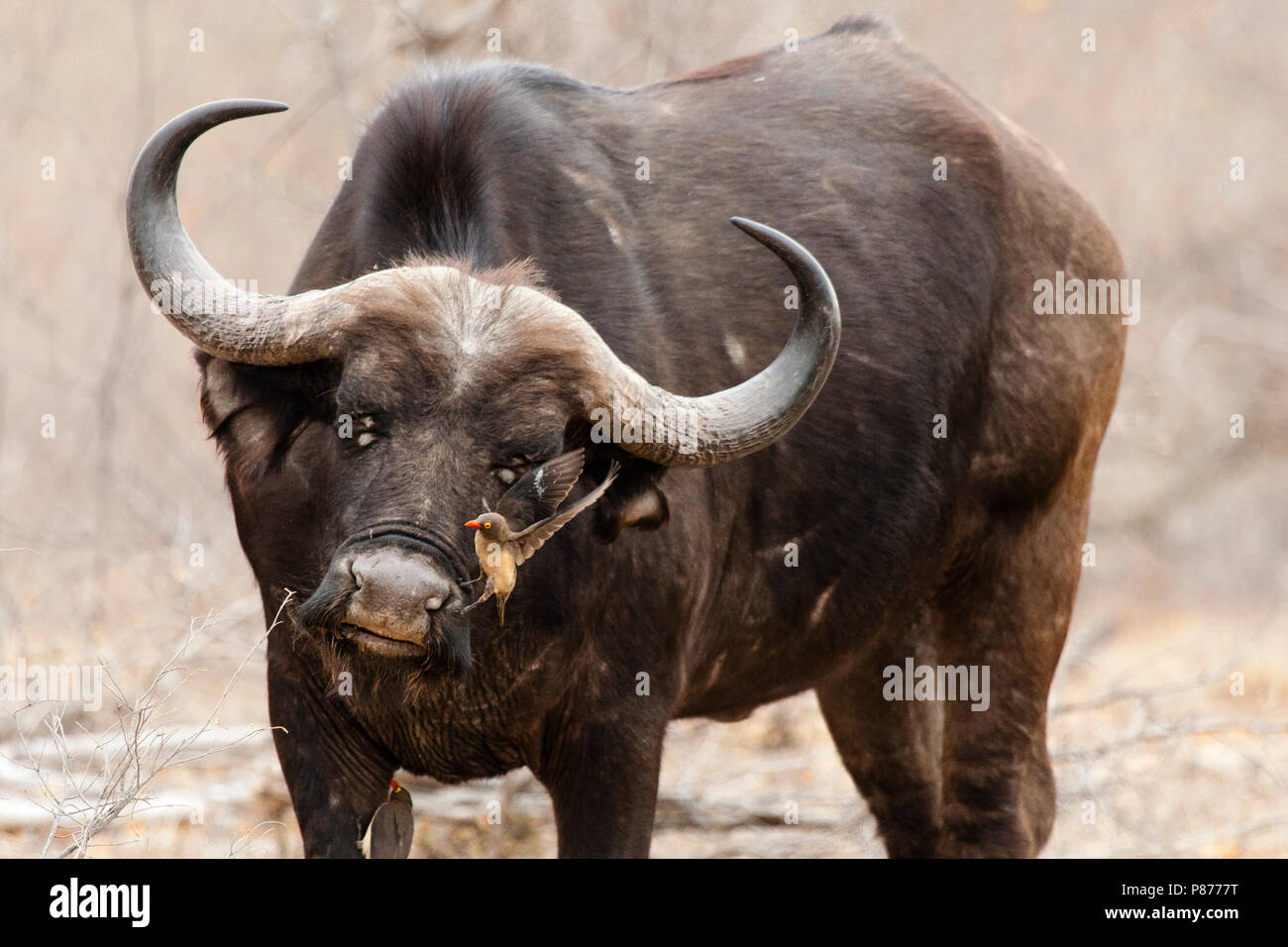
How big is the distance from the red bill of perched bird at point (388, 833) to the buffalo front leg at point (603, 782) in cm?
49

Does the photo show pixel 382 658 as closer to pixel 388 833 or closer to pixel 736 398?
pixel 388 833

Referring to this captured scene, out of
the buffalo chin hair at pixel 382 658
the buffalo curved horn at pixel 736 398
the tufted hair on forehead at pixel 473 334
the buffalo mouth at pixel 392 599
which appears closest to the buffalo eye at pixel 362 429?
the tufted hair on forehead at pixel 473 334

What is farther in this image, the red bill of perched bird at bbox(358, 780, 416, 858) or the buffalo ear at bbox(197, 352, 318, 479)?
the red bill of perched bird at bbox(358, 780, 416, 858)

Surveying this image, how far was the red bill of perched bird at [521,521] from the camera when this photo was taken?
4207 mm

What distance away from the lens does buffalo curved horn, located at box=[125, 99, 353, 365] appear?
450 centimetres

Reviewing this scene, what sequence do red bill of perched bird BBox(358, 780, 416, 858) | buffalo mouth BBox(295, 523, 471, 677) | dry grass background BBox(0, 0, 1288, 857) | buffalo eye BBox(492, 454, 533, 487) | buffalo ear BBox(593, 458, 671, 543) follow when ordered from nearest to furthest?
1. buffalo mouth BBox(295, 523, 471, 677)
2. buffalo eye BBox(492, 454, 533, 487)
3. buffalo ear BBox(593, 458, 671, 543)
4. red bill of perched bird BBox(358, 780, 416, 858)
5. dry grass background BBox(0, 0, 1288, 857)

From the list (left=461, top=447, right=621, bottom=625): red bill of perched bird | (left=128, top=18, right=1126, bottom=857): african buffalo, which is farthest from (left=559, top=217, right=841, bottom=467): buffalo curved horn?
(left=461, top=447, right=621, bottom=625): red bill of perched bird

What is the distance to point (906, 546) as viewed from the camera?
5977mm

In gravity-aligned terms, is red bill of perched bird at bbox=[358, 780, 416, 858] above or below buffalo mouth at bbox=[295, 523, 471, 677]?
below

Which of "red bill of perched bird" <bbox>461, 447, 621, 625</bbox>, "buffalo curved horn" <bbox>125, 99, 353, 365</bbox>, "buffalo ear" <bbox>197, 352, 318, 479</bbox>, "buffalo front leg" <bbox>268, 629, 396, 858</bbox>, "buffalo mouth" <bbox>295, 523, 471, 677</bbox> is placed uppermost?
"buffalo curved horn" <bbox>125, 99, 353, 365</bbox>

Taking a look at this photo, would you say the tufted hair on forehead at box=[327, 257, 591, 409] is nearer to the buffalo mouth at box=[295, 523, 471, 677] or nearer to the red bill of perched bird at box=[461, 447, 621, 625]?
the red bill of perched bird at box=[461, 447, 621, 625]

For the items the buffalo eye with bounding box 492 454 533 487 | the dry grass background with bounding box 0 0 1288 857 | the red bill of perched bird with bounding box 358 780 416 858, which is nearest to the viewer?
the buffalo eye with bounding box 492 454 533 487
